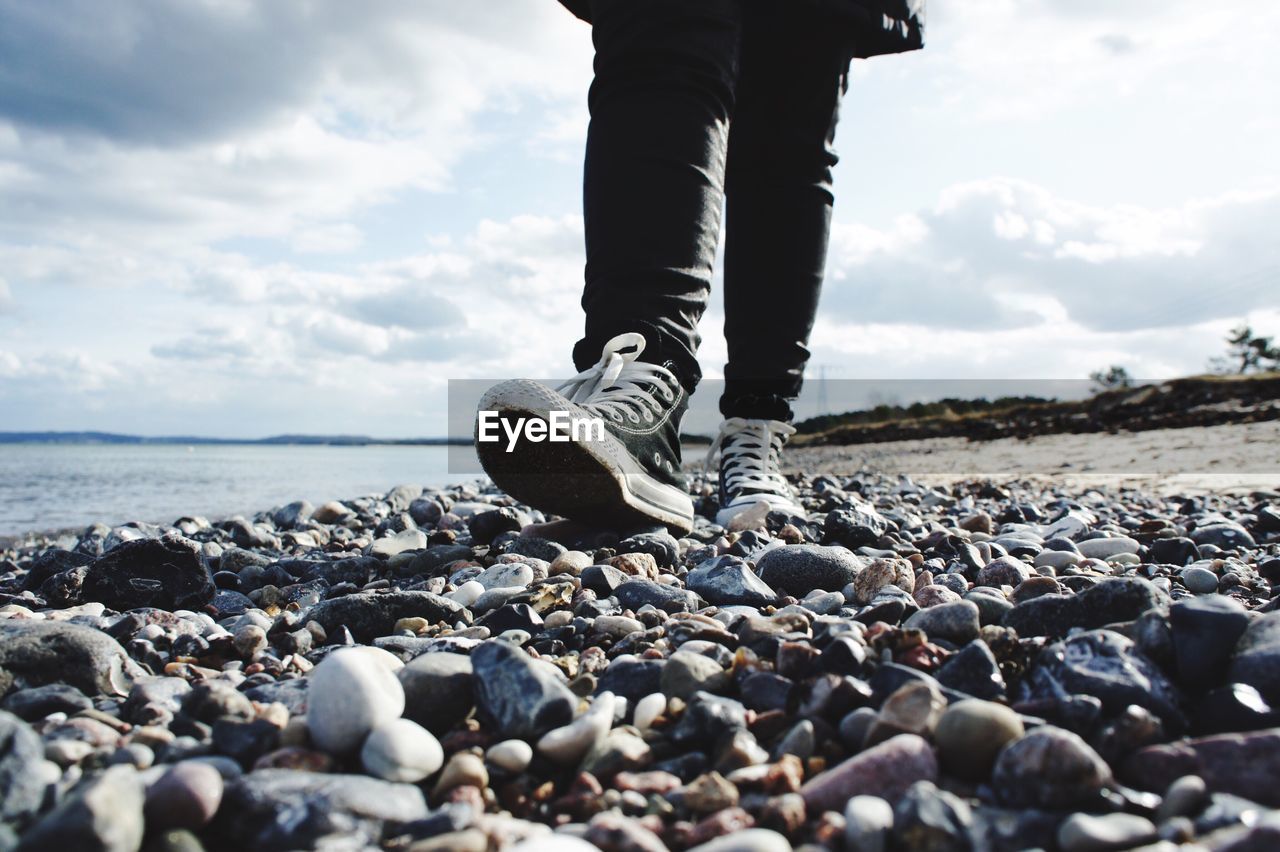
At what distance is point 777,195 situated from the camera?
283cm

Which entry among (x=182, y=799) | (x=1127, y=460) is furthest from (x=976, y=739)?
(x=1127, y=460)

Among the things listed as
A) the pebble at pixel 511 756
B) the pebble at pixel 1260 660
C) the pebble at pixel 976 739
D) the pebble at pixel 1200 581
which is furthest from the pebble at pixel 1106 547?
the pebble at pixel 511 756

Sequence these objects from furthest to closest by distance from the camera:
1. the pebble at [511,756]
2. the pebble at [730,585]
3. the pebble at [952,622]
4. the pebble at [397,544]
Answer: the pebble at [397,544], the pebble at [730,585], the pebble at [952,622], the pebble at [511,756]

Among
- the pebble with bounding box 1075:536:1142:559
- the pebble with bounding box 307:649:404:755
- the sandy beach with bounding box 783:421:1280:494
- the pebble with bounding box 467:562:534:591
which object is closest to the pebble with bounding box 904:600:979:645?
the pebble with bounding box 307:649:404:755

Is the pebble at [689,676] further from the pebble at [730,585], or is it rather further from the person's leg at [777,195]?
the person's leg at [777,195]

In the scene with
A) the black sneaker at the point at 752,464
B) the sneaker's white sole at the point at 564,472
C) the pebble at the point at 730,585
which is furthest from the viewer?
the black sneaker at the point at 752,464

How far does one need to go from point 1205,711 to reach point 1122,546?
1396mm

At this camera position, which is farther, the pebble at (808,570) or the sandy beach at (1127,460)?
the sandy beach at (1127,460)

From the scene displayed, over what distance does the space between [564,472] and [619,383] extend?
0.34 metres

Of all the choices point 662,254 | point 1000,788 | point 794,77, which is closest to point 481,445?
point 662,254

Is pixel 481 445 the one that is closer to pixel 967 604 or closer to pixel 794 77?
pixel 967 604

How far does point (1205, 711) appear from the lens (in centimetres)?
93

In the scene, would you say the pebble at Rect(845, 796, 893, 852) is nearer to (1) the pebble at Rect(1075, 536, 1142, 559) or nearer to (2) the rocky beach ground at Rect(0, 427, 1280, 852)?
(2) the rocky beach ground at Rect(0, 427, 1280, 852)

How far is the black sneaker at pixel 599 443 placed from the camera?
193 centimetres
